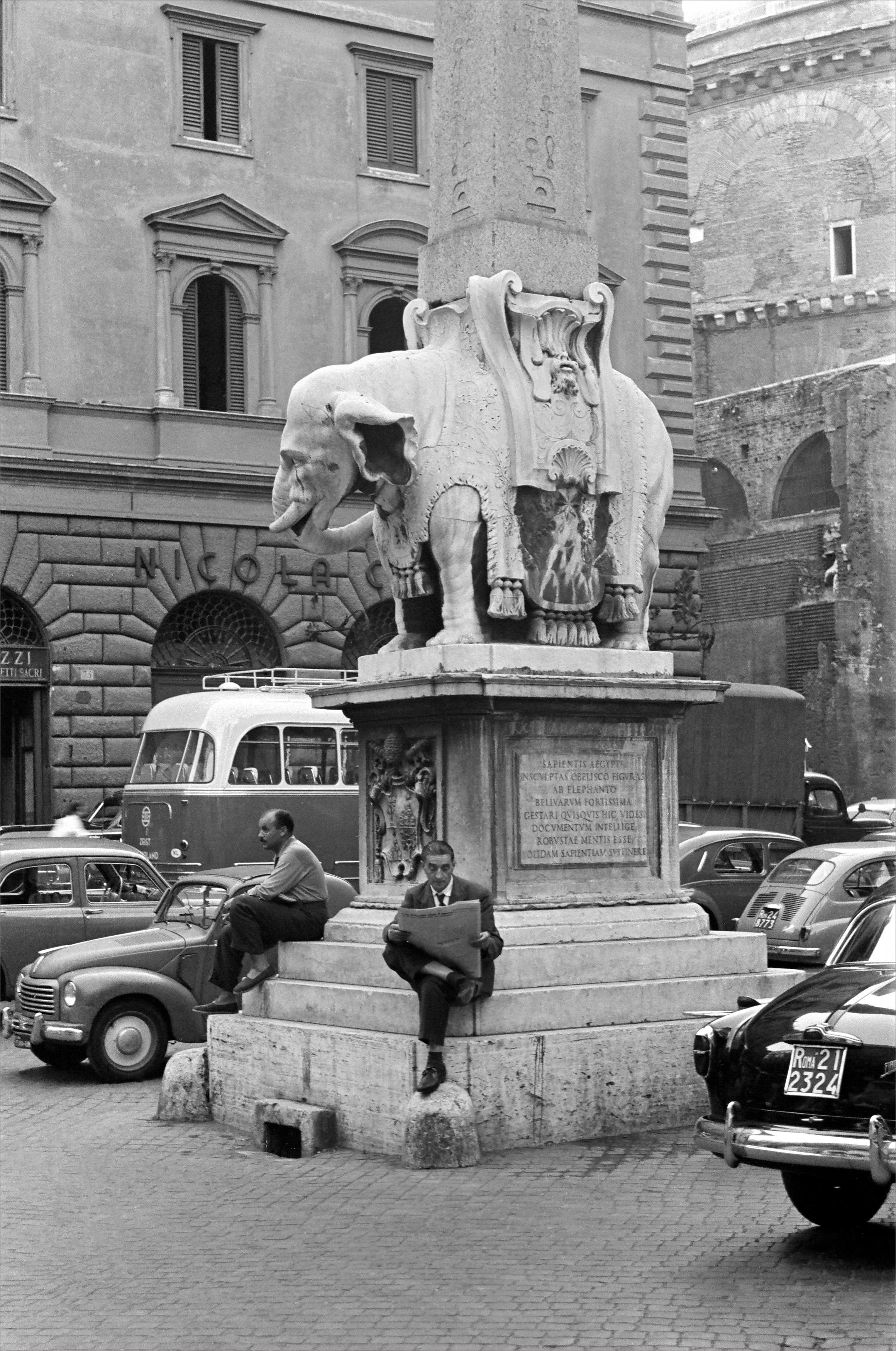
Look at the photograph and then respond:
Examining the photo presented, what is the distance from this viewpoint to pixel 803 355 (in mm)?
61781

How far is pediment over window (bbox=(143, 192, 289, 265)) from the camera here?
29.7 metres

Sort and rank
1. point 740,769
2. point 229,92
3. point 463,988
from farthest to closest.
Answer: point 229,92, point 740,769, point 463,988

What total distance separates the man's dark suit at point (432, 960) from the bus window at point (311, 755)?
13495 millimetres

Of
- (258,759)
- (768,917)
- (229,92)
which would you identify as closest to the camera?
(768,917)

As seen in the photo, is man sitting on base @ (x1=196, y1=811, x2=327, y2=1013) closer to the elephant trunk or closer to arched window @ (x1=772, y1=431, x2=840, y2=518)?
the elephant trunk

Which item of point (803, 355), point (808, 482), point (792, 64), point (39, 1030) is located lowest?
point (39, 1030)

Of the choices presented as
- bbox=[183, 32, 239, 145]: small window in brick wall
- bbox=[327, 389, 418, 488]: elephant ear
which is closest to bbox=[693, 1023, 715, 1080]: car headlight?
bbox=[327, 389, 418, 488]: elephant ear

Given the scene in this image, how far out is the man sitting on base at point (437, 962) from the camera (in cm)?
1005

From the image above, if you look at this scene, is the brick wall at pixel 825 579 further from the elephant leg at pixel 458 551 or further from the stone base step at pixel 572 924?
the elephant leg at pixel 458 551

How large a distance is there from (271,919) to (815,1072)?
15.6ft

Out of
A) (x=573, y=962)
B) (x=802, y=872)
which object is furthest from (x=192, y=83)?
(x=573, y=962)

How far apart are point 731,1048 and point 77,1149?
14.8 ft

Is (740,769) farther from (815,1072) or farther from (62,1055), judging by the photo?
(815,1072)

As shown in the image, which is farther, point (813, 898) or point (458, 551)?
point (813, 898)
